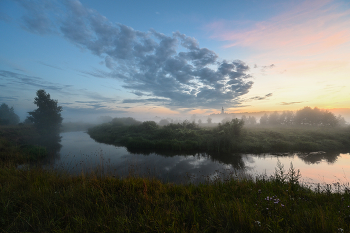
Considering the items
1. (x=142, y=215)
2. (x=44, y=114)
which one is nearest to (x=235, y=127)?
(x=142, y=215)

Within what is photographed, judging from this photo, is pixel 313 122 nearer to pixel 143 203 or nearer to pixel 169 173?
pixel 169 173

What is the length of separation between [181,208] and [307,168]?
48.2ft

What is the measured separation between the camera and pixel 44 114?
34.9 meters

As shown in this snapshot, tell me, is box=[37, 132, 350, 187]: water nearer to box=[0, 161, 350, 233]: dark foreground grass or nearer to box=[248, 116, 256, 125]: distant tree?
box=[0, 161, 350, 233]: dark foreground grass

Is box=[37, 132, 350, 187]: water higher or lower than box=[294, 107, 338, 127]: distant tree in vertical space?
lower

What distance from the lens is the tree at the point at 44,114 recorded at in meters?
34.0

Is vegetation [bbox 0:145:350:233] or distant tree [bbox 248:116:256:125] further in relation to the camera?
distant tree [bbox 248:116:256:125]

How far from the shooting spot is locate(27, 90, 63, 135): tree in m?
34.0

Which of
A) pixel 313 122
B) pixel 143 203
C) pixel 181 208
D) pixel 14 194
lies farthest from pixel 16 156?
pixel 313 122

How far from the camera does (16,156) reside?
11.8 meters

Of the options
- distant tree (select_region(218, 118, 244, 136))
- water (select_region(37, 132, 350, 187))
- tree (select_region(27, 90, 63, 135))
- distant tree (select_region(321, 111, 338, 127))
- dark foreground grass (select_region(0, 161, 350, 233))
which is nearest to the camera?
dark foreground grass (select_region(0, 161, 350, 233))

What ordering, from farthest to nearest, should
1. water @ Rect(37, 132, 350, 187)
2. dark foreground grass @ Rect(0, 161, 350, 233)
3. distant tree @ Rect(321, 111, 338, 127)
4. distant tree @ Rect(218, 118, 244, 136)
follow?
1. distant tree @ Rect(321, 111, 338, 127)
2. distant tree @ Rect(218, 118, 244, 136)
3. water @ Rect(37, 132, 350, 187)
4. dark foreground grass @ Rect(0, 161, 350, 233)

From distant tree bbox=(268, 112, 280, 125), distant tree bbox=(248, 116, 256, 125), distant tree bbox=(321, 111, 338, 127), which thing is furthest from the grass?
distant tree bbox=(248, 116, 256, 125)

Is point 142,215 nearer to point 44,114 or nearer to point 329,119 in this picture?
point 44,114
